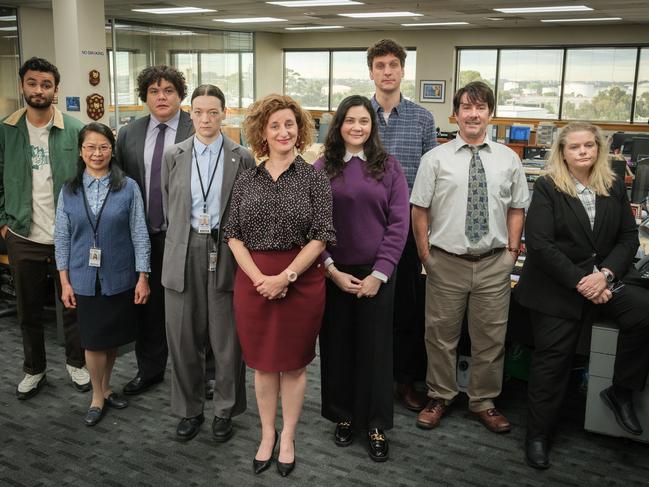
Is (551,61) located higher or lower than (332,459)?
higher

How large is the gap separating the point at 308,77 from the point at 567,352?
42.1ft

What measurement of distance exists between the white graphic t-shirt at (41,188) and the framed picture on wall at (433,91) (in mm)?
10631

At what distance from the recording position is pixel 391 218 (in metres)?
2.54

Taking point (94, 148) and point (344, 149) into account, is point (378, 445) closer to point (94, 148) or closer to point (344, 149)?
point (344, 149)

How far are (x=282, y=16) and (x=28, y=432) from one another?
28.2 feet

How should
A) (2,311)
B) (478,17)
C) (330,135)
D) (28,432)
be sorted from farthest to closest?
1. (478,17)
2. (2,311)
3. (28,432)
4. (330,135)

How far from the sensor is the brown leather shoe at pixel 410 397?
3109 millimetres

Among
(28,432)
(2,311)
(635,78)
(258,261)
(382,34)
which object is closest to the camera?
(258,261)

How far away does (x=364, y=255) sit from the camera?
2.52 meters

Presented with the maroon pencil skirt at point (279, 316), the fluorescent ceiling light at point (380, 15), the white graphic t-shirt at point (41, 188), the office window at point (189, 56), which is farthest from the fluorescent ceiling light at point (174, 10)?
the maroon pencil skirt at point (279, 316)

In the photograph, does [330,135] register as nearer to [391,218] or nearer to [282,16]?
[391,218]

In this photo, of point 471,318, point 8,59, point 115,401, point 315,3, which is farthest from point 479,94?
point 8,59

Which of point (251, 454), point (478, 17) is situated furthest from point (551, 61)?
point (251, 454)

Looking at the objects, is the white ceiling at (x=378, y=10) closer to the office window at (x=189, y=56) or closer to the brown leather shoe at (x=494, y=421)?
the office window at (x=189, y=56)
